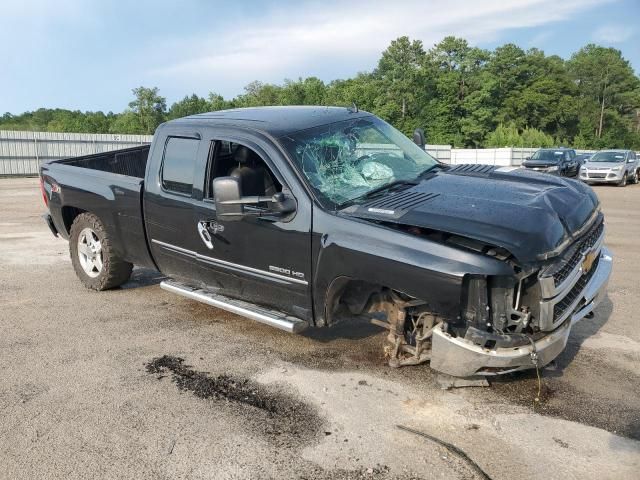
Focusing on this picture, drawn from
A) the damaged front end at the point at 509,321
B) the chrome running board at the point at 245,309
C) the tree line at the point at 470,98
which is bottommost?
the chrome running board at the point at 245,309

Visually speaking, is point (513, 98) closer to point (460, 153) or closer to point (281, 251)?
point (460, 153)

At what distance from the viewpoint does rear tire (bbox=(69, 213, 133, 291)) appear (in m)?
5.77

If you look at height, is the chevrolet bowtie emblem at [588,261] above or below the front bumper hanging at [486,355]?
above

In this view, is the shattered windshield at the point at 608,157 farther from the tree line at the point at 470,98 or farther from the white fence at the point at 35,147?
the tree line at the point at 470,98

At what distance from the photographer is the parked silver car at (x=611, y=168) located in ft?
70.2

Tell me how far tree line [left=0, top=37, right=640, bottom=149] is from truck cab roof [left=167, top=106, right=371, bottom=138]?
176ft

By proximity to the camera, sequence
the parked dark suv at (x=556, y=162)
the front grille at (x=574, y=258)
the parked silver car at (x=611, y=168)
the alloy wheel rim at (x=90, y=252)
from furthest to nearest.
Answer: the parked dark suv at (x=556, y=162)
the parked silver car at (x=611, y=168)
the alloy wheel rim at (x=90, y=252)
the front grille at (x=574, y=258)

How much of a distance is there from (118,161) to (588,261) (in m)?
5.52

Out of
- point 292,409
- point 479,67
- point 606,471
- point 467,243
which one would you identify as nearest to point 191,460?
point 292,409

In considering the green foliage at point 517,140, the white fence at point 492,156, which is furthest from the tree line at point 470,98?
the white fence at point 492,156

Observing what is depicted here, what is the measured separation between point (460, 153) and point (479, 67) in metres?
47.3

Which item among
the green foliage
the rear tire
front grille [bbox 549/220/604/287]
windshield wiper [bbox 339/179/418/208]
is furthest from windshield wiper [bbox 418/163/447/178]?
the green foliage

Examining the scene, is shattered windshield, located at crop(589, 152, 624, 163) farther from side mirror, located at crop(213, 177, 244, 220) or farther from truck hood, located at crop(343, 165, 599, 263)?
side mirror, located at crop(213, 177, 244, 220)

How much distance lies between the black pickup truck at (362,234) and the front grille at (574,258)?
0.02 metres
